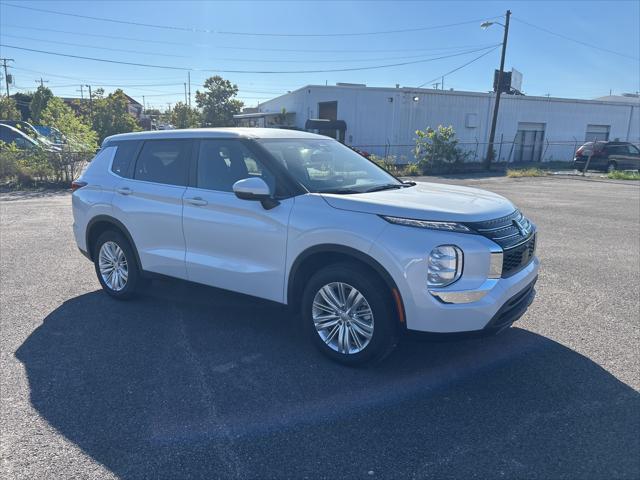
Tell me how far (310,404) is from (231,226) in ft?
5.52

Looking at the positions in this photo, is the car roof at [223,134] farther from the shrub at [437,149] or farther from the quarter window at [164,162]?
the shrub at [437,149]

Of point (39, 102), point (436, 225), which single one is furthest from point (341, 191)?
point (39, 102)

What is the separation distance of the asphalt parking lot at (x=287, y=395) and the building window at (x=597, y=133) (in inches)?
1576

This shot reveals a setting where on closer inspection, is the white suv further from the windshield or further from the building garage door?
the building garage door

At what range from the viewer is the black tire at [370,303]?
11.5 ft

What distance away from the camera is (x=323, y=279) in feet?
12.3

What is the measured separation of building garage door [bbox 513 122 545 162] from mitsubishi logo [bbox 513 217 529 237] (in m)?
35.4

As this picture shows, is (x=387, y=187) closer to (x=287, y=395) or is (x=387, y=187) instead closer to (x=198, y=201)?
(x=198, y=201)

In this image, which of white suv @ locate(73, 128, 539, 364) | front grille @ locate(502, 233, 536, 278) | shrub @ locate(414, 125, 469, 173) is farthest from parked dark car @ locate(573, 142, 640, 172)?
front grille @ locate(502, 233, 536, 278)

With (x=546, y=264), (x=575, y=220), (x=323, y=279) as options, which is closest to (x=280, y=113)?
(x=575, y=220)

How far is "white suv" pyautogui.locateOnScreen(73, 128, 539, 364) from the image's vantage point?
334 centimetres

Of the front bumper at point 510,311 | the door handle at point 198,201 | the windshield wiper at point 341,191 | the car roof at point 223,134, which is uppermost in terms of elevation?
the car roof at point 223,134

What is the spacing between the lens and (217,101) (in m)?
64.1

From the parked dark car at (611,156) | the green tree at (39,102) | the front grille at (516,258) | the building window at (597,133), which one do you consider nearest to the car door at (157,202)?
the front grille at (516,258)
